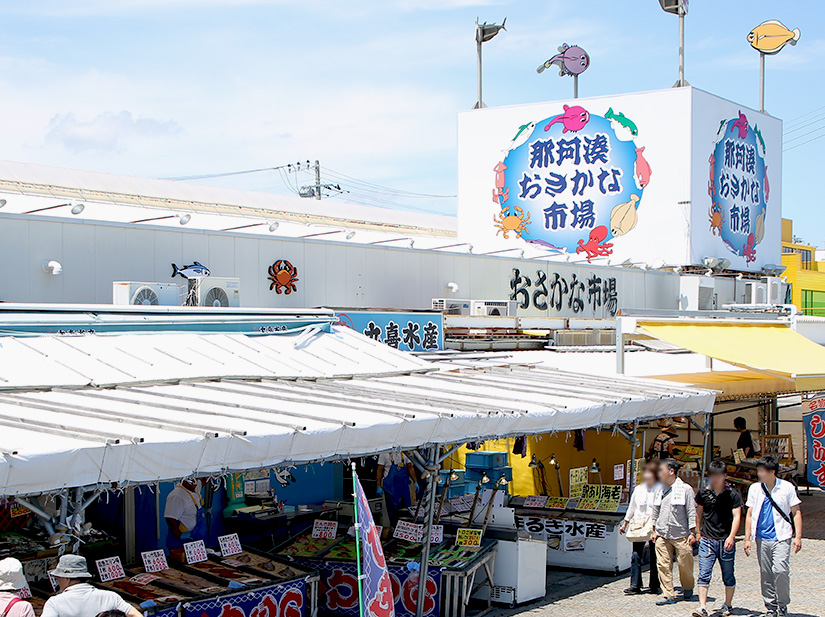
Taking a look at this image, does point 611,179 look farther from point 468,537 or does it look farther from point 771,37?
point 468,537

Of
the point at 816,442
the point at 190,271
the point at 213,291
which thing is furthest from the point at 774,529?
the point at 816,442

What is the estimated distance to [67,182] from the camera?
24.5 meters

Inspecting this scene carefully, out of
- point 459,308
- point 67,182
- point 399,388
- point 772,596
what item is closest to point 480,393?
point 399,388

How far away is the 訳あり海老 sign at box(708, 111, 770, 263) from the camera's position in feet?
104

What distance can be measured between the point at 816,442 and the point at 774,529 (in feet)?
33.7

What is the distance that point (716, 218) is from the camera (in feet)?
104

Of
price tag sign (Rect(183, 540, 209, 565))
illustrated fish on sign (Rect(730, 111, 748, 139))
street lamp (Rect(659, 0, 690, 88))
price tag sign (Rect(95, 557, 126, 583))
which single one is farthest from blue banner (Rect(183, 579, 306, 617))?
illustrated fish on sign (Rect(730, 111, 748, 139))

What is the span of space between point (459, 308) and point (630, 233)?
12.9 meters

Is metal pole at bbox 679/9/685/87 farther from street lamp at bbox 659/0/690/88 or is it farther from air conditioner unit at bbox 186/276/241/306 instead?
air conditioner unit at bbox 186/276/241/306

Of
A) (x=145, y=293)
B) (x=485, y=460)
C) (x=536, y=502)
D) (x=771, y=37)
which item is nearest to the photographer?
(x=145, y=293)

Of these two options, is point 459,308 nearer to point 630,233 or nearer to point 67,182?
point 67,182

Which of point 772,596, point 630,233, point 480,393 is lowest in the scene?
point 772,596

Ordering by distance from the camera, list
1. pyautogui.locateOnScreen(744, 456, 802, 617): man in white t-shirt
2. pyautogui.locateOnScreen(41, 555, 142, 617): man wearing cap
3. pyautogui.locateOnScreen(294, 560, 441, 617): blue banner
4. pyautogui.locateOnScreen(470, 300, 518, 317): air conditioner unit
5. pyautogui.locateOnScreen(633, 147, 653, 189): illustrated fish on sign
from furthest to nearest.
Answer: pyautogui.locateOnScreen(633, 147, 653, 189): illustrated fish on sign < pyautogui.locateOnScreen(470, 300, 518, 317): air conditioner unit < pyautogui.locateOnScreen(294, 560, 441, 617): blue banner < pyautogui.locateOnScreen(744, 456, 802, 617): man in white t-shirt < pyautogui.locateOnScreen(41, 555, 142, 617): man wearing cap

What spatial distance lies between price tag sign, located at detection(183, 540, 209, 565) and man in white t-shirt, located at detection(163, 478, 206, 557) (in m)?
0.94
